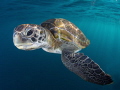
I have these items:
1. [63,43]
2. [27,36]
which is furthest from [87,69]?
[27,36]

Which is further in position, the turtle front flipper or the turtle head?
the turtle front flipper

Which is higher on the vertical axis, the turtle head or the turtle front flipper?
the turtle head

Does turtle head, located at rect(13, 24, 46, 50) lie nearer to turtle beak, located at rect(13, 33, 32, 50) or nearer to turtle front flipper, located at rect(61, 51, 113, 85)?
turtle beak, located at rect(13, 33, 32, 50)

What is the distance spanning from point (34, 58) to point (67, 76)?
10.1 meters

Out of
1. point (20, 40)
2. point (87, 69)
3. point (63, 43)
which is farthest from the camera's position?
point (63, 43)

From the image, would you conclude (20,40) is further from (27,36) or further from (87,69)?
(87,69)

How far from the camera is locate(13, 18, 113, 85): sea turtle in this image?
2416mm

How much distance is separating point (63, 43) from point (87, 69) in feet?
4.76

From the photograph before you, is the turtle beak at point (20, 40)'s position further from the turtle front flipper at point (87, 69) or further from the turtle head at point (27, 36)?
the turtle front flipper at point (87, 69)

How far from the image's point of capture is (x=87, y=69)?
2.72 meters

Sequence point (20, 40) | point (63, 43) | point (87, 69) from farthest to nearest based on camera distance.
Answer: point (63, 43) < point (87, 69) < point (20, 40)

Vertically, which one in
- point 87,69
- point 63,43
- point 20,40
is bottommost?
point 87,69

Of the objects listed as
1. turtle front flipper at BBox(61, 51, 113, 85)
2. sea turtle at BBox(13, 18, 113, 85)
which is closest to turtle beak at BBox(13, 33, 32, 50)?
sea turtle at BBox(13, 18, 113, 85)

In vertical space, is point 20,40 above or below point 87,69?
above
